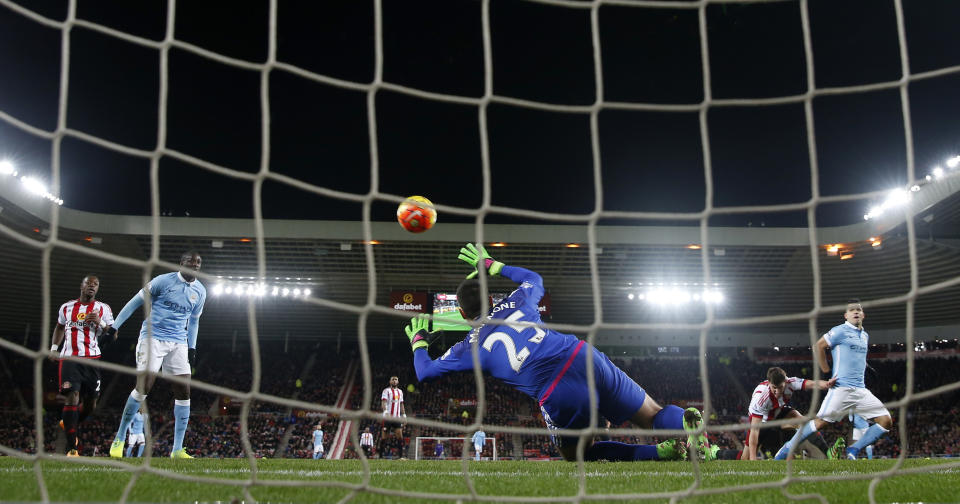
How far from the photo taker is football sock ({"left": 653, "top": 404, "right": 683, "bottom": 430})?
13.5ft

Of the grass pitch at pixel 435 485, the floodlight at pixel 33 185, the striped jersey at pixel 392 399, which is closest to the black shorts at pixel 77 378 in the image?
the grass pitch at pixel 435 485

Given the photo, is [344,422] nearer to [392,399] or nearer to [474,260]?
[392,399]

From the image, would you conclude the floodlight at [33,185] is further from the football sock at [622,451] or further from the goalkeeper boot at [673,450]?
the goalkeeper boot at [673,450]

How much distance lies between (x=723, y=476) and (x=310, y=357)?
90.6ft

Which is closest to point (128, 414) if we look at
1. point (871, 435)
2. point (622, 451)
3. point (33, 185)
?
point (622, 451)

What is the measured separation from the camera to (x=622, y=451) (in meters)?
4.61

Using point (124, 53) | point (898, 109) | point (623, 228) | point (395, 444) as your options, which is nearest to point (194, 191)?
point (124, 53)

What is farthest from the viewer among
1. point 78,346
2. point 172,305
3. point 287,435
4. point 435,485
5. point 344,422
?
point 344,422

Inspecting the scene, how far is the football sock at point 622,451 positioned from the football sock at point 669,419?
1.07 feet

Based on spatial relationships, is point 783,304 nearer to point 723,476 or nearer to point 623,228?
point 623,228

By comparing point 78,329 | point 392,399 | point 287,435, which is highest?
point 78,329

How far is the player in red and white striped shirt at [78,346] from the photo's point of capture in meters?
6.12

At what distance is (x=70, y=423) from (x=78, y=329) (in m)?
0.92

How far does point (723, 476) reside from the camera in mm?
4059
